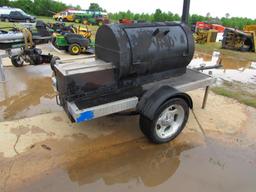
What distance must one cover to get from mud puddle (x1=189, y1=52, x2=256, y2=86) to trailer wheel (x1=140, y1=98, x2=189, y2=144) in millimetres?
2458

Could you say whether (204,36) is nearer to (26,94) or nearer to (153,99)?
(26,94)

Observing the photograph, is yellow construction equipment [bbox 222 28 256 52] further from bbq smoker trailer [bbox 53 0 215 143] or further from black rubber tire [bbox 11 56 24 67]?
black rubber tire [bbox 11 56 24 67]

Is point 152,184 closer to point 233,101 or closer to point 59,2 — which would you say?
point 233,101

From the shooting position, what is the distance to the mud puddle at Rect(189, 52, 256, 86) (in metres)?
7.81

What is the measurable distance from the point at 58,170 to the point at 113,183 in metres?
0.75

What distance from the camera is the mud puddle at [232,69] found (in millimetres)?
7812

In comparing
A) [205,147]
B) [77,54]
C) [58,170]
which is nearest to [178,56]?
[205,147]

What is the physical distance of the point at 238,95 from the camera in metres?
5.99

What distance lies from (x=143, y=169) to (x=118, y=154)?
46 cm

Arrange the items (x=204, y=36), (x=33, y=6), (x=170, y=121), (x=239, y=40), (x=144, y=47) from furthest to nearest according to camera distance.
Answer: (x=33, y=6) < (x=204, y=36) < (x=239, y=40) < (x=170, y=121) < (x=144, y=47)

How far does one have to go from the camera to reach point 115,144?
376 cm

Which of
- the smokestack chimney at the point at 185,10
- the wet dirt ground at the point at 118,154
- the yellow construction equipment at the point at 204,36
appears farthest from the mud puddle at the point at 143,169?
the yellow construction equipment at the point at 204,36

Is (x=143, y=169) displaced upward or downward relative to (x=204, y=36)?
downward

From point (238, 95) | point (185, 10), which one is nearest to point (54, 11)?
point (185, 10)
